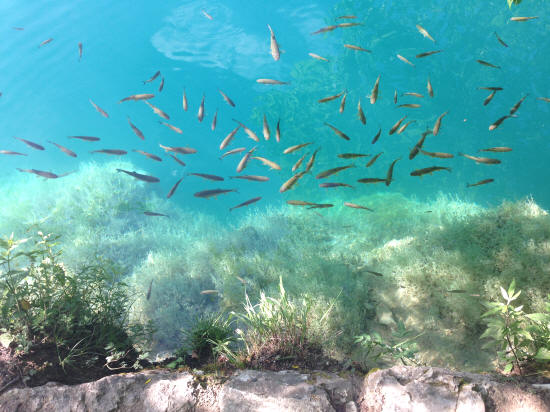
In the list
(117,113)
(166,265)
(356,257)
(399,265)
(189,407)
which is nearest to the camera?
(189,407)

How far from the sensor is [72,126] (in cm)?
4344

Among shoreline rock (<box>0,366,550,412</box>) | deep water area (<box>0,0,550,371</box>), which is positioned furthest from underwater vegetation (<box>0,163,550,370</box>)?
shoreline rock (<box>0,366,550,412</box>)

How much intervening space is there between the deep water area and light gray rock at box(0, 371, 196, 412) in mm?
1484

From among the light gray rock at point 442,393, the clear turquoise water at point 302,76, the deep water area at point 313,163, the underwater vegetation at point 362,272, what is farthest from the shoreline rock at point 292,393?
the clear turquoise water at point 302,76

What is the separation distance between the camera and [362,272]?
532 cm

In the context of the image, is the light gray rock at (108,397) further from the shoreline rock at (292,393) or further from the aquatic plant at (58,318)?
the aquatic plant at (58,318)

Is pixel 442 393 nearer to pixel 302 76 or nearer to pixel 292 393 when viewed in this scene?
pixel 292 393

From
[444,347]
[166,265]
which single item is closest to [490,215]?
[444,347]

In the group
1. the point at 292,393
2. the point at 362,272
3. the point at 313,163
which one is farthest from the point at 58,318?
the point at 313,163

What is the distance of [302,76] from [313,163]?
66.5ft

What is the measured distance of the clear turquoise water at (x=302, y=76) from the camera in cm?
1695

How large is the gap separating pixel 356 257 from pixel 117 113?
54354 millimetres

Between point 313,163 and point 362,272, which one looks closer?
point 362,272

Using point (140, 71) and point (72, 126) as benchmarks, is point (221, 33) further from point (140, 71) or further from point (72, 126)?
point (72, 126)
